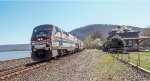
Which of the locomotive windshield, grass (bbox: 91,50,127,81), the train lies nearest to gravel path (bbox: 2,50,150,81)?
grass (bbox: 91,50,127,81)

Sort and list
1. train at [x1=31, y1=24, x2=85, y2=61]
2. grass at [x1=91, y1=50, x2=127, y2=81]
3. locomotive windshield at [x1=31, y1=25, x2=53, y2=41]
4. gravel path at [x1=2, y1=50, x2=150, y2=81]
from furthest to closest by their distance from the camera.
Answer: locomotive windshield at [x1=31, y1=25, x2=53, y2=41]
train at [x1=31, y1=24, x2=85, y2=61]
grass at [x1=91, y1=50, x2=127, y2=81]
gravel path at [x1=2, y1=50, x2=150, y2=81]

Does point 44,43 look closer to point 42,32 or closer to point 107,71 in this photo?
point 42,32

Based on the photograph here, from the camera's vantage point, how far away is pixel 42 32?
26.8 metres

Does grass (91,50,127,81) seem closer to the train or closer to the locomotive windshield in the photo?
the train

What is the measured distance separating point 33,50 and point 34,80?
40.3 feet

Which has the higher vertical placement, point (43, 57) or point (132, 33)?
point (132, 33)

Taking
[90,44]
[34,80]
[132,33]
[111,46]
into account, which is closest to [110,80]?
[34,80]

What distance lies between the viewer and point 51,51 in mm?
25719

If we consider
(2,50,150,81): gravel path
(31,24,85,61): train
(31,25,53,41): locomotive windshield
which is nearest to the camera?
(2,50,150,81): gravel path

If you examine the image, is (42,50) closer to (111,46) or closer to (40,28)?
(40,28)

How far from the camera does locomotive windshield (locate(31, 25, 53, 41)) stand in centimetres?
2605

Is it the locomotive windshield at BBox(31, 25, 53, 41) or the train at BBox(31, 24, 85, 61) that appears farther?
the locomotive windshield at BBox(31, 25, 53, 41)

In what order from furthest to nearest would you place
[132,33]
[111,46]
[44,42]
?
[132,33] < [111,46] < [44,42]

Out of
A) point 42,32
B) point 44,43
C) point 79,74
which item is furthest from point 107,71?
point 42,32
